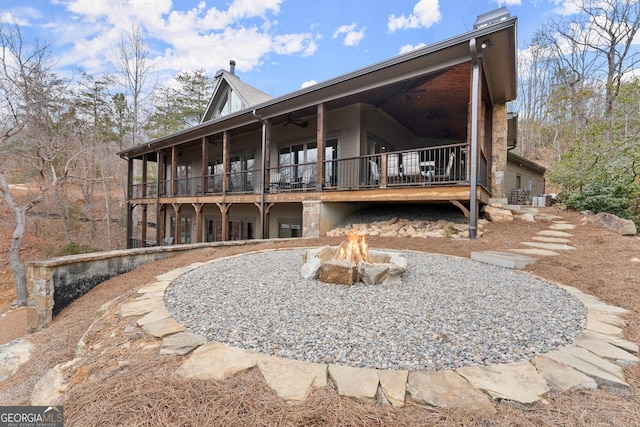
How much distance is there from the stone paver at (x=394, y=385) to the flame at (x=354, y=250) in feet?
6.57

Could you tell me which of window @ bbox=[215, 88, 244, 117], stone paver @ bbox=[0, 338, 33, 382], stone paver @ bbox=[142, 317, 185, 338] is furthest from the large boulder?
window @ bbox=[215, 88, 244, 117]

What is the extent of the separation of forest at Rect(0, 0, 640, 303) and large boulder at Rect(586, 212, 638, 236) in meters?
1.18

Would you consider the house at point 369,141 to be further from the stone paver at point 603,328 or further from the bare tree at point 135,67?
the bare tree at point 135,67

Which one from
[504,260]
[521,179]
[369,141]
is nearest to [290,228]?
[369,141]

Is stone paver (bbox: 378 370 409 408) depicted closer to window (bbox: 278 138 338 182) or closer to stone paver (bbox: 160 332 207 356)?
stone paver (bbox: 160 332 207 356)

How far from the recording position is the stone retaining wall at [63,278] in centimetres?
370

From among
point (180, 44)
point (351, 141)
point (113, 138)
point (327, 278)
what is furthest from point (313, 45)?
point (327, 278)

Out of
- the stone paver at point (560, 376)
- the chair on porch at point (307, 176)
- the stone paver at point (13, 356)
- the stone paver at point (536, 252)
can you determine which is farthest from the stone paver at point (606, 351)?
the chair on porch at point (307, 176)

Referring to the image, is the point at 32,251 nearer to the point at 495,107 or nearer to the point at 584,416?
the point at 584,416

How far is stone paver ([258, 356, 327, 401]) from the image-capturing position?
1.33 metres

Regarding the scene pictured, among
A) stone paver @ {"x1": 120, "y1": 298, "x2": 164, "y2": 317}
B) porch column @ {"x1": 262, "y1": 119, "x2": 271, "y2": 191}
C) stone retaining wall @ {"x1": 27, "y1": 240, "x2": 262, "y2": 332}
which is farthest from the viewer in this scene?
porch column @ {"x1": 262, "y1": 119, "x2": 271, "y2": 191}

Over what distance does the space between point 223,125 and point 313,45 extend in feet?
39.1

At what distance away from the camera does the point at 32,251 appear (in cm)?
1346
